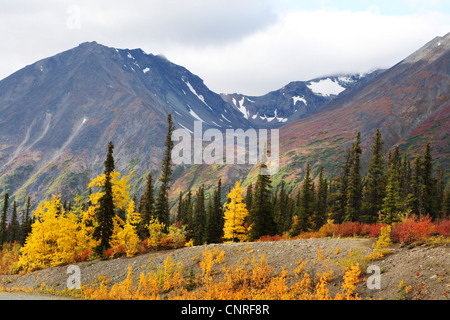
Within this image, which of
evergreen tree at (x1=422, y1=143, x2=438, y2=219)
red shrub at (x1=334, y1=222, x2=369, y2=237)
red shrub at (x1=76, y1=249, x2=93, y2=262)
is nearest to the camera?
red shrub at (x1=334, y1=222, x2=369, y2=237)

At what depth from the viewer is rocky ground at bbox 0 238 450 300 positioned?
557 inches

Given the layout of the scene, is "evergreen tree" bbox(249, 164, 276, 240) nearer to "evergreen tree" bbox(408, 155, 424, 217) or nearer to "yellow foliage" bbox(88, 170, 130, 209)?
"yellow foliage" bbox(88, 170, 130, 209)

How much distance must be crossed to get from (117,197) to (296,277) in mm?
24962

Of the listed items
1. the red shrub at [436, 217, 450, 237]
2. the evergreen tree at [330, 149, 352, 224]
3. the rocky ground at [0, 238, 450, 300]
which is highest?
the evergreen tree at [330, 149, 352, 224]

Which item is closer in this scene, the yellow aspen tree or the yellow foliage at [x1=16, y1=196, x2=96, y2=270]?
the yellow foliage at [x1=16, y1=196, x2=96, y2=270]


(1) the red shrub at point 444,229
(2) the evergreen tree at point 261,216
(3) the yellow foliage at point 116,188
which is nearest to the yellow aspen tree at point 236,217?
(2) the evergreen tree at point 261,216

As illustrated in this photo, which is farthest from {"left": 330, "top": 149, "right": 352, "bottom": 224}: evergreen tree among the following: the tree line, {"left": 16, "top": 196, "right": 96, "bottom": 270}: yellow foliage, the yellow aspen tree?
{"left": 16, "top": 196, "right": 96, "bottom": 270}: yellow foliage

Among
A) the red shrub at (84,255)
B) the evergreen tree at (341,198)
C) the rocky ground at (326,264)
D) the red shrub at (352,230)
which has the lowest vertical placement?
the red shrub at (84,255)

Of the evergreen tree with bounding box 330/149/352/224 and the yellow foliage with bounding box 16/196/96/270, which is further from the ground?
the evergreen tree with bounding box 330/149/352/224

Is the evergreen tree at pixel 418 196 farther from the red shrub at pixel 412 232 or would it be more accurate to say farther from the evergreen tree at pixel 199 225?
the red shrub at pixel 412 232

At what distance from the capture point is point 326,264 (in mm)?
18094

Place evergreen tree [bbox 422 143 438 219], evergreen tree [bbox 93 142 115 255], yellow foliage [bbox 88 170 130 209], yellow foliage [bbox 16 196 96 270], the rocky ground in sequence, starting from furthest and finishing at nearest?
1. evergreen tree [bbox 422 143 438 219]
2. yellow foliage [bbox 88 170 130 209]
3. evergreen tree [bbox 93 142 115 255]
4. yellow foliage [bbox 16 196 96 270]
5. the rocky ground

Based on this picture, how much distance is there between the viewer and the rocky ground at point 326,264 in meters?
14.1
